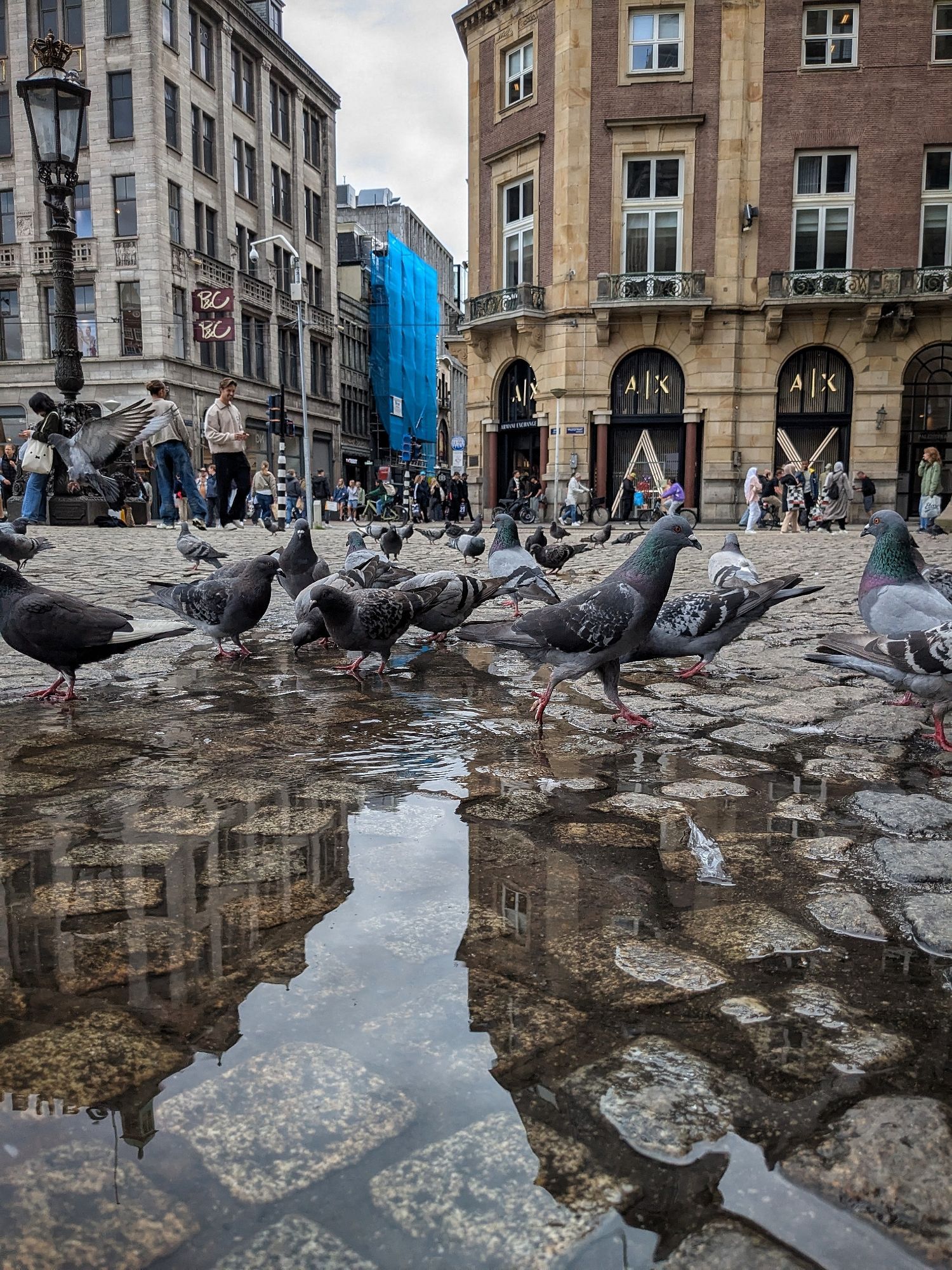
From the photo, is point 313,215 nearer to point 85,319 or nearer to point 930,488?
point 85,319

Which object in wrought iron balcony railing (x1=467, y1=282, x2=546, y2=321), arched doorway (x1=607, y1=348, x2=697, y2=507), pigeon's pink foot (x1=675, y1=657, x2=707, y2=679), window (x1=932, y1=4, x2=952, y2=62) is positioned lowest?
pigeon's pink foot (x1=675, y1=657, x2=707, y2=679)

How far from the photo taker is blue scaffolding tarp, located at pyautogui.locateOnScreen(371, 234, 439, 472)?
182 ft

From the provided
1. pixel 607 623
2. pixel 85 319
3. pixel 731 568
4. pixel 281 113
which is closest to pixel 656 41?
pixel 85 319

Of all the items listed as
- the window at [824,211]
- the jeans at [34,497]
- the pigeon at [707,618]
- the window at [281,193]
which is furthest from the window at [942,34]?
the pigeon at [707,618]

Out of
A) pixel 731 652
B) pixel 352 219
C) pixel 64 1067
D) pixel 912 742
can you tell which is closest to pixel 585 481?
pixel 731 652

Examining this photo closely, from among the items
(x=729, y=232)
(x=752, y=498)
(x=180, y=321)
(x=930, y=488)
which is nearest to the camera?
(x=930, y=488)

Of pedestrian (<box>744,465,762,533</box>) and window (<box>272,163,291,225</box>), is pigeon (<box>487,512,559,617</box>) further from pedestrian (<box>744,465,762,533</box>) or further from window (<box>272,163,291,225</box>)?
window (<box>272,163,291,225</box>)

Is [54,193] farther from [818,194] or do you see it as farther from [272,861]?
[818,194]

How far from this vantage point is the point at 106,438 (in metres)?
13.2

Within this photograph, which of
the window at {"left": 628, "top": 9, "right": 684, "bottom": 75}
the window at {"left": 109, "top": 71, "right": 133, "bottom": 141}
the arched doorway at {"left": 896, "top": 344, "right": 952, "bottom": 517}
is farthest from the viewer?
the window at {"left": 109, "top": 71, "right": 133, "bottom": 141}

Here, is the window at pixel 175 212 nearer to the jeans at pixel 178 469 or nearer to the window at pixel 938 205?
the jeans at pixel 178 469

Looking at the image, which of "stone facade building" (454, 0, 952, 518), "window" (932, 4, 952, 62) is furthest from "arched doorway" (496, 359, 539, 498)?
"window" (932, 4, 952, 62)

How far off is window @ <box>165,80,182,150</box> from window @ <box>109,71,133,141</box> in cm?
121

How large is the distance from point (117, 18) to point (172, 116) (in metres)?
3.37
